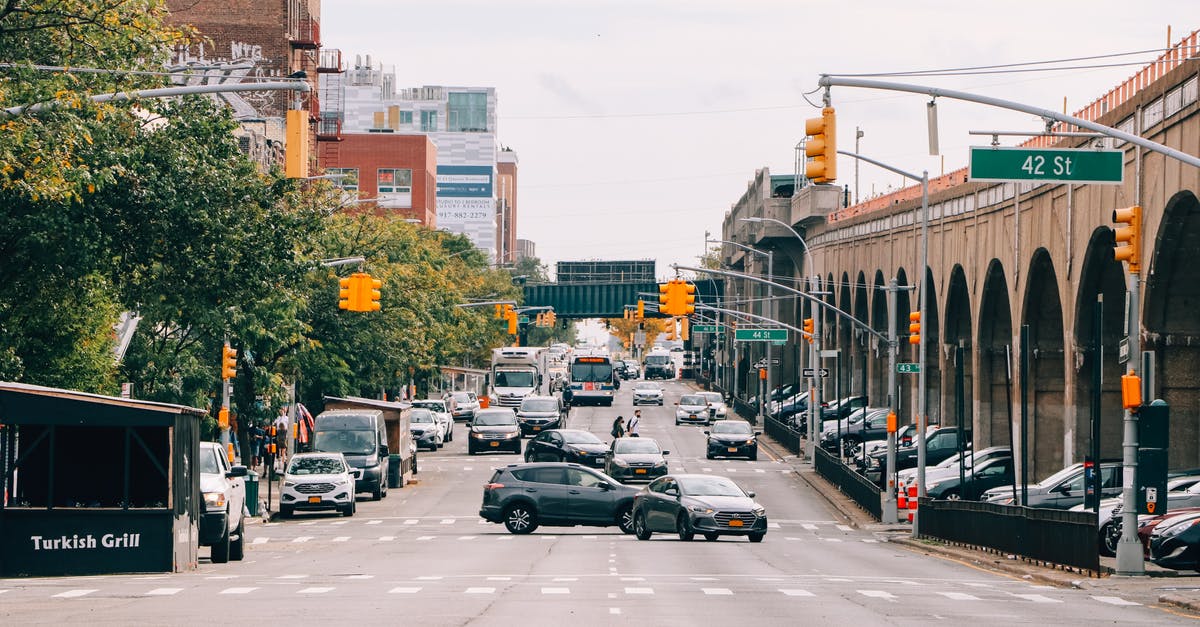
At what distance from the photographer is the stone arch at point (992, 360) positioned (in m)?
58.2

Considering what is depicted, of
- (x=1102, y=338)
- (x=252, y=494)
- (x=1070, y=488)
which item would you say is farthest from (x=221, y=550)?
(x=1102, y=338)

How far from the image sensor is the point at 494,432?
6700 cm

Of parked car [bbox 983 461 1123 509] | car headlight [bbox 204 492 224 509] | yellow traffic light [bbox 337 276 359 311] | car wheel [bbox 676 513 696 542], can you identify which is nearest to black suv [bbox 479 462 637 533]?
car wheel [bbox 676 513 696 542]

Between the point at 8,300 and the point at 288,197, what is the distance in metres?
5.84

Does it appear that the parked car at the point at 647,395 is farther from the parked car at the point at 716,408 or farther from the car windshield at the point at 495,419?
the car windshield at the point at 495,419

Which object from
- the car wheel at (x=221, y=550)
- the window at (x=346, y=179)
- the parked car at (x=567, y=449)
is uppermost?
the window at (x=346, y=179)

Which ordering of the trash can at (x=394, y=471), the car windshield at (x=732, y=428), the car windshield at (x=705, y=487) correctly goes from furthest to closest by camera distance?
the car windshield at (x=732, y=428) → the trash can at (x=394, y=471) → the car windshield at (x=705, y=487)

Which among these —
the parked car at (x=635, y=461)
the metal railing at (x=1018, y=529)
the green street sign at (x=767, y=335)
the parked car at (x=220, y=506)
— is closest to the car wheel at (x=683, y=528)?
the metal railing at (x=1018, y=529)

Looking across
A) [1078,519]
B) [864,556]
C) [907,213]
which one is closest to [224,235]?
[864,556]

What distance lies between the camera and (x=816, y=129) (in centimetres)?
1894

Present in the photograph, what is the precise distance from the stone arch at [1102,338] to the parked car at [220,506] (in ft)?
83.2

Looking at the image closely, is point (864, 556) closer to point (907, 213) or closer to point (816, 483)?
point (816, 483)

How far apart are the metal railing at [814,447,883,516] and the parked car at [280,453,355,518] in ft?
47.2

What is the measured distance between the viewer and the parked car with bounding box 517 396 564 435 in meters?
73.9
